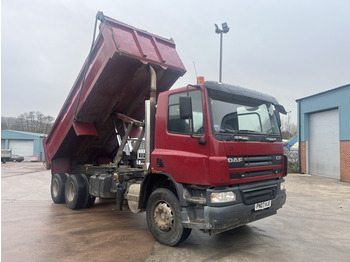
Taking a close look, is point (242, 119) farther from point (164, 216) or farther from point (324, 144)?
point (324, 144)

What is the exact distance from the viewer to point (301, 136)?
18.6m

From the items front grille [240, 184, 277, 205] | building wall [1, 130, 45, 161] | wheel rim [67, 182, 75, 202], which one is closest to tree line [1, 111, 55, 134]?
building wall [1, 130, 45, 161]

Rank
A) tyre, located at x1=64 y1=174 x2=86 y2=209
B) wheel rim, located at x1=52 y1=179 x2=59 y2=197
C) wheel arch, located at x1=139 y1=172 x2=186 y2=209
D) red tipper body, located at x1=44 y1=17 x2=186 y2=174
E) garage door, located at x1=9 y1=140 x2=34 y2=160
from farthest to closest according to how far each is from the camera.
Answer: garage door, located at x1=9 y1=140 x2=34 y2=160, wheel rim, located at x1=52 y1=179 x2=59 y2=197, tyre, located at x1=64 y1=174 x2=86 y2=209, red tipper body, located at x1=44 y1=17 x2=186 y2=174, wheel arch, located at x1=139 y1=172 x2=186 y2=209

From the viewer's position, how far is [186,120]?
14.4ft

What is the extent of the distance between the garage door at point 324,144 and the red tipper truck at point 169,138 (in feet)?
42.0

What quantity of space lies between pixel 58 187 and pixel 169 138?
494 centimetres

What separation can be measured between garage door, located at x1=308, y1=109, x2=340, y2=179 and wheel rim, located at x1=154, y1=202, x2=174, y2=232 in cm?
1449

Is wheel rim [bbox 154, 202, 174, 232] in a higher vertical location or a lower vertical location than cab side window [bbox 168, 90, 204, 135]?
lower

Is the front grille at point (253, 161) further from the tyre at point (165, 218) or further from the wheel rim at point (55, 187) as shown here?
the wheel rim at point (55, 187)

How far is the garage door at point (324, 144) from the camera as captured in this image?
15.9 m

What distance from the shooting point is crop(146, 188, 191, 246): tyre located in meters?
4.37

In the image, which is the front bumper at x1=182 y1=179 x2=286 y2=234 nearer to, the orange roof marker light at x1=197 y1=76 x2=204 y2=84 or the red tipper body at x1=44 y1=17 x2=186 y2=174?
the orange roof marker light at x1=197 y1=76 x2=204 y2=84

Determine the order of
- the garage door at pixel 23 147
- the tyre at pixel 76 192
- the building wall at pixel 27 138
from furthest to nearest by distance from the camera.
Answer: the garage door at pixel 23 147 < the building wall at pixel 27 138 < the tyre at pixel 76 192

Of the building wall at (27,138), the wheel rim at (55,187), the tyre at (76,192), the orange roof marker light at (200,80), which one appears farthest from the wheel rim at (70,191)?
the building wall at (27,138)
